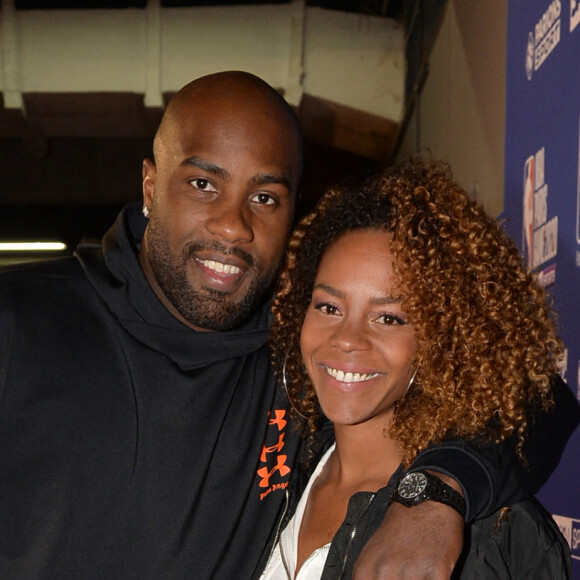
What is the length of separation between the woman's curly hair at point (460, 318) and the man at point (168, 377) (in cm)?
12

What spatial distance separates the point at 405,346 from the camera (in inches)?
65.8

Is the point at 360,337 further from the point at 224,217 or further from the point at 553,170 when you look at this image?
the point at 553,170

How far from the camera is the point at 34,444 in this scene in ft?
5.71

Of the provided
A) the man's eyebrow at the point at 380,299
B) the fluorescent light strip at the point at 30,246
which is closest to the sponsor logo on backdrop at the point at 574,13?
the man's eyebrow at the point at 380,299

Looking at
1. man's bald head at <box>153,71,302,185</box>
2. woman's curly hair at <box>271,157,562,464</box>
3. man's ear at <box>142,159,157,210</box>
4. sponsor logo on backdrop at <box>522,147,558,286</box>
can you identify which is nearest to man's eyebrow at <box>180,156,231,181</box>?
man's bald head at <box>153,71,302,185</box>

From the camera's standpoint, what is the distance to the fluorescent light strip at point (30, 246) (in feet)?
28.3

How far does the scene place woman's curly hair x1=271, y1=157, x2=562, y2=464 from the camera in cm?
162

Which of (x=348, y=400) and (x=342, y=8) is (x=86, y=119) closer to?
(x=342, y=8)

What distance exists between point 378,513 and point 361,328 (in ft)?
1.12

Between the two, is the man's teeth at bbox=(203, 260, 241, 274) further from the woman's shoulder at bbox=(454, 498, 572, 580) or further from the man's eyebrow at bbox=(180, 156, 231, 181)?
the woman's shoulder at bbox=(454, 498, 572, 580)

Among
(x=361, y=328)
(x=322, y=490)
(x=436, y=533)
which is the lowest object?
(x=322, y=490)

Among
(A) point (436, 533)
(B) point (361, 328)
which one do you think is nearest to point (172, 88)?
(B) point (361, 328)

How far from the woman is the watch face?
21 cm

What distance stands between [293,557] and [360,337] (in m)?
0.45
